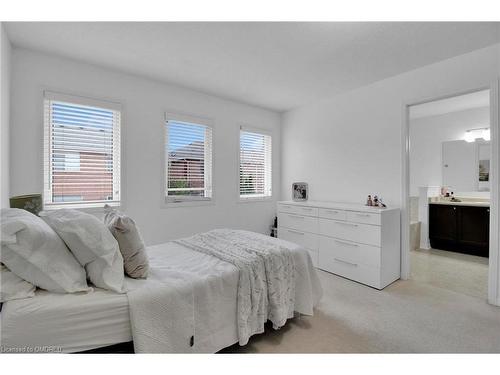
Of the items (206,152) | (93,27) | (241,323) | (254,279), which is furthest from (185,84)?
(241,323)

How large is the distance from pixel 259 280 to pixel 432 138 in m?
5.12

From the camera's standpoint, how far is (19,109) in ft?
8.12

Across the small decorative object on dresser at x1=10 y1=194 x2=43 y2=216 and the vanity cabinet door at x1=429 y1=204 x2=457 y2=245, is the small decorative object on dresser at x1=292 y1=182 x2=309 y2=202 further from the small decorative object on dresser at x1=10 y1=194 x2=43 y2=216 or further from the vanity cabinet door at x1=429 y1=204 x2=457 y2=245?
the small decorative object on dresser at x1=10 y1=194 x2=43 y2=216

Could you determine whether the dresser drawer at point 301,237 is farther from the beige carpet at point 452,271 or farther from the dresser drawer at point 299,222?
the beige carpet at point 452,271

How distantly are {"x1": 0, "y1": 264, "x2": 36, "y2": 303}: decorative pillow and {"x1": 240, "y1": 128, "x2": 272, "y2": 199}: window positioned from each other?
10.6 feet

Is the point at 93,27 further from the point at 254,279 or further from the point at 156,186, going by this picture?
the point at 254,279

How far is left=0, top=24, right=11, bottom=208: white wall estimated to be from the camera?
81.7 inches

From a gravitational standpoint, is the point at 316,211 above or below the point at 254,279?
above

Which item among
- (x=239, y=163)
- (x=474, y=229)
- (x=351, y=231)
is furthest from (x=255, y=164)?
(x=474, y=229)

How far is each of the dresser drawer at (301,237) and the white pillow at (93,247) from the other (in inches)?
107

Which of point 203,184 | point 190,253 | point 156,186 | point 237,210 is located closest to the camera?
point 190,253

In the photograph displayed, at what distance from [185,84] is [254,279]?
9.32 feet

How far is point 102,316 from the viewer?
1268mm

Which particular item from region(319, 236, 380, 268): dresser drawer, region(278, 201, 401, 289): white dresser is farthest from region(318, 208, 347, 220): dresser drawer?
region(319, 236, 380, 268): dresser drawer
